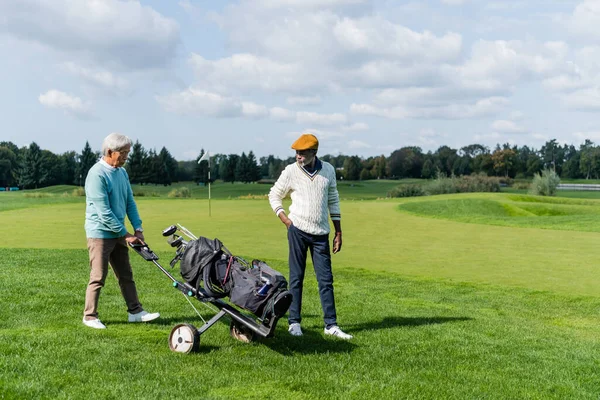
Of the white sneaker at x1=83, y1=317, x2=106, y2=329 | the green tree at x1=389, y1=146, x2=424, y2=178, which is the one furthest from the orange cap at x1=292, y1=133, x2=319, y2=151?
the green tree at x1=389, y1=146, x2=424, y2=178

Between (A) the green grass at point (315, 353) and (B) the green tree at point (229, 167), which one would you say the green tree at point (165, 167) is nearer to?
(B) the green tree at point (229, 167)

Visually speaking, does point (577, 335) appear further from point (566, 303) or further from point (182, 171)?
point (182, 171)

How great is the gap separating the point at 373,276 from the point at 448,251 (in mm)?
4053

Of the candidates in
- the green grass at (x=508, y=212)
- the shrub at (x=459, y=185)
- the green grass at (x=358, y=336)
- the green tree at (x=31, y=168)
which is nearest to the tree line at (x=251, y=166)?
the green tree at (x=31, y=168)

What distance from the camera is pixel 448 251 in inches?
549

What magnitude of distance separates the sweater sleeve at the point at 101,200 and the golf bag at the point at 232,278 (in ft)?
3.26

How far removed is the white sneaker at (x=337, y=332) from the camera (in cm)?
592

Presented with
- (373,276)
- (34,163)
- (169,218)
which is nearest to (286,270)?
(373,276)

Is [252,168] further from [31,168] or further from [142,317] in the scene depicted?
[142,317]

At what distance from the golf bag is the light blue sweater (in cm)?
94

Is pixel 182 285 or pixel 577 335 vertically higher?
pixel 182 285

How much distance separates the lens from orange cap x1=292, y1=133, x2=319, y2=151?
232 inches

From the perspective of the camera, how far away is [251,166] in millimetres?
95750

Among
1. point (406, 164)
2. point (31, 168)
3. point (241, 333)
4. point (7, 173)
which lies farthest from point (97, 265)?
point (406, 164)
